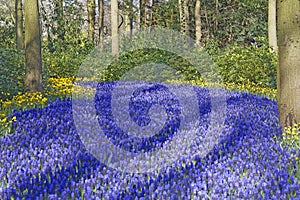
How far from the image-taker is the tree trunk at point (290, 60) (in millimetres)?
5520

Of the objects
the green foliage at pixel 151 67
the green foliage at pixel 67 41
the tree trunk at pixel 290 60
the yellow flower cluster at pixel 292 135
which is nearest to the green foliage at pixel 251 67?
the green foliage at pixel 151 67

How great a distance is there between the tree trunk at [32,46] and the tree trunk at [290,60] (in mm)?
5670

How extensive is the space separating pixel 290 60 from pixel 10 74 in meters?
7.02

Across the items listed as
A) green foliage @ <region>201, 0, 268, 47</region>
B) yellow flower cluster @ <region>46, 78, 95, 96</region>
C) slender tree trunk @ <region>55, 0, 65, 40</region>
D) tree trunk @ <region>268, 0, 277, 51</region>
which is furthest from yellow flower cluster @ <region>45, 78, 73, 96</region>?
green foliage @ <region>201, 0, 268, 47</region>

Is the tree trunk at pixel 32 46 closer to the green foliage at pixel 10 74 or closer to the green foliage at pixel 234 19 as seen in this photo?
the green foliage at pixel 10 74

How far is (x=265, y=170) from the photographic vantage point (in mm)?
3604

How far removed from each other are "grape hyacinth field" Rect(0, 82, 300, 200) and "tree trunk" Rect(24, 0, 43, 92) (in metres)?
3.81

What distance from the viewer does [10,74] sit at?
33.1 ft

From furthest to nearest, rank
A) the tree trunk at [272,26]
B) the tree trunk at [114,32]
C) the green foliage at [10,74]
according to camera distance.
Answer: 1. the tree trunk at [114,32]
2. the tree trunk at [272,26]
3. the green foliage at [10,74]

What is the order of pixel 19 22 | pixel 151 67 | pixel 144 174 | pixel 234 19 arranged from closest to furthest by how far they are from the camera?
pixel 144 174 < pixel 151 67 < pixel 19 22 < pixel 234 19

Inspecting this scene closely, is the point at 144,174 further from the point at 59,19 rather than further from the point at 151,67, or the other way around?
the point at 59,19

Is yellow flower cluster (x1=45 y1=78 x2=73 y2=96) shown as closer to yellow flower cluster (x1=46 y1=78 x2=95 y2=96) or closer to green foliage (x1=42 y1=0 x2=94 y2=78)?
yellow flower cluster (x1=46 y1=78 x2=95 y2=96)

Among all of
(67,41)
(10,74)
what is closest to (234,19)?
(67,41)

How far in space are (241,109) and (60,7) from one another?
19572 mm
